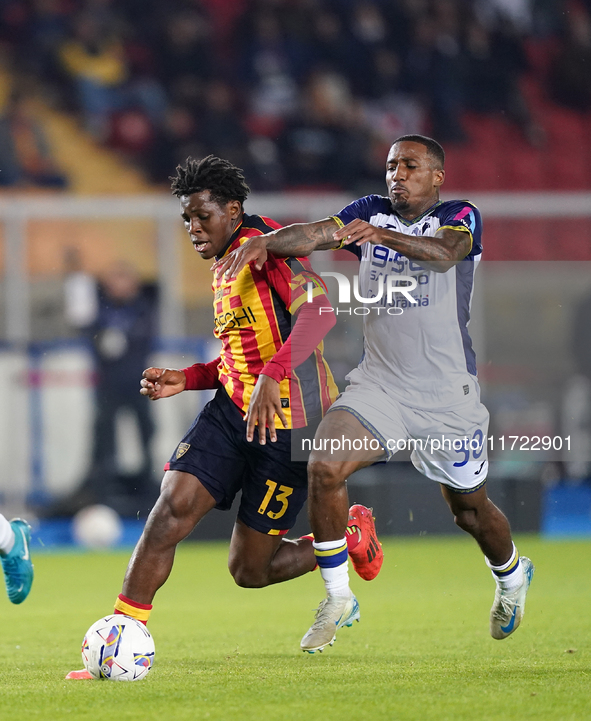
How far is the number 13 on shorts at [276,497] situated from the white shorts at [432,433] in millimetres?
460

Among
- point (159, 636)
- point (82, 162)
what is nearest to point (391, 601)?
point (159, 636)

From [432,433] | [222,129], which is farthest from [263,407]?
[222,129]

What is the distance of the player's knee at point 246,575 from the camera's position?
5027 millimetres

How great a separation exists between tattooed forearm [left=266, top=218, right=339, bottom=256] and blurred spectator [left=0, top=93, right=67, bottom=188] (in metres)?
8.93

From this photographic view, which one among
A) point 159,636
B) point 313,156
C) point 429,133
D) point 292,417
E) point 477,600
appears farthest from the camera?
point 429,133

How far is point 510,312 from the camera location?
32.1 ft

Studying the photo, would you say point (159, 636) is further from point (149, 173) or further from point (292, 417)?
point (149, 173)

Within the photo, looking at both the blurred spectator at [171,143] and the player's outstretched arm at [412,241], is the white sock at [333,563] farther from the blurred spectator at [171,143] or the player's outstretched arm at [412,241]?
the blurred spectator at [171,143]

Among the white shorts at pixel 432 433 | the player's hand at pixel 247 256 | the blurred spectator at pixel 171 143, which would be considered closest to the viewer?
the player's hand at pixel 247 256

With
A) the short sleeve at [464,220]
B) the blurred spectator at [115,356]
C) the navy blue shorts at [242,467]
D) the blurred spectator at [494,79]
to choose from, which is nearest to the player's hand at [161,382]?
the navy blue shorts at [242,467]

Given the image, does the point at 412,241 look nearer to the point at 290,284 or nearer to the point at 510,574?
the point at 290,284

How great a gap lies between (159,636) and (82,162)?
994 cm

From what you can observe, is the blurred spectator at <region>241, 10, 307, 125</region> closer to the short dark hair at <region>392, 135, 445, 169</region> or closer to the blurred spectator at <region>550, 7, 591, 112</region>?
the blurred spectator at <region>550, 7, 591, 112</region>

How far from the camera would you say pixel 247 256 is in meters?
4.31
